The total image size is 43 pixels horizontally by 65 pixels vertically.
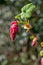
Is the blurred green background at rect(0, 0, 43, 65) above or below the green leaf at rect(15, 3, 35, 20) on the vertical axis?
below

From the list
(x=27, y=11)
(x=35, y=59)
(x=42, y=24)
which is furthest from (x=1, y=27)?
(x=27, y=11)

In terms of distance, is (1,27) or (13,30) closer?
(13,30)

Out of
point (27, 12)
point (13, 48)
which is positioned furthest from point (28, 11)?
point (13, 48)

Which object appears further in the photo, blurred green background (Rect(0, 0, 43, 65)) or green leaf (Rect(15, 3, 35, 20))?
blurred green background (Rect(0, 0, 43, 65))

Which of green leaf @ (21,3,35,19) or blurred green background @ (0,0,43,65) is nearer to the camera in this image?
green leaf @ (21,3,35,19)

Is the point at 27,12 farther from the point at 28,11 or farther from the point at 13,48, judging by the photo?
the point at 13,48

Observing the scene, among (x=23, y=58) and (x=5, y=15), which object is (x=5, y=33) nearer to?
(x=5, y=15)

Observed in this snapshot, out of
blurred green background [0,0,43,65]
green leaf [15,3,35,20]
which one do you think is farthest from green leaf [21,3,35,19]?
blurred green background [0,0,43,65]

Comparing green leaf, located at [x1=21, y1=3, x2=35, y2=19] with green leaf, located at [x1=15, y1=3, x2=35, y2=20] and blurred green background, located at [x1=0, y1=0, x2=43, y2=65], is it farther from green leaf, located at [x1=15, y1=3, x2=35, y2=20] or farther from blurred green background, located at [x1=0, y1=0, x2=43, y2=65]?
blurred green background, located at [x1=0, y1=0, x2=43, y2=65]

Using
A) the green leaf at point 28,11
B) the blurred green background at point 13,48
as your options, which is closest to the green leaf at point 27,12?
the green leaf at point 28,11

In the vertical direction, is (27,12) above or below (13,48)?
above

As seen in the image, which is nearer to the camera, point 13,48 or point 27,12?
point 27,12
